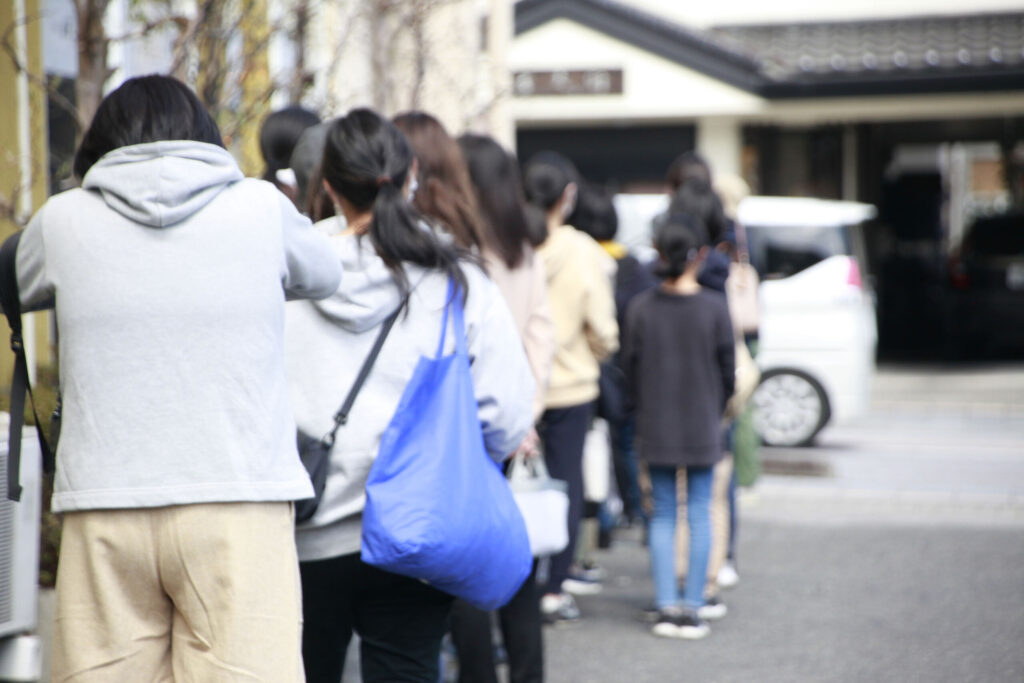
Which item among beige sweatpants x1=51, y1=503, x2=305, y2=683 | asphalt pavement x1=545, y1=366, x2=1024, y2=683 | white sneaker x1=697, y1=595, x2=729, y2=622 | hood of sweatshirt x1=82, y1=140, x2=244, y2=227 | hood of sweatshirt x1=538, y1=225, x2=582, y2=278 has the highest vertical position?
hood of sweatshirt x1=82, y1=140, x2=244, y2=227

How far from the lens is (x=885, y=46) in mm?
16000

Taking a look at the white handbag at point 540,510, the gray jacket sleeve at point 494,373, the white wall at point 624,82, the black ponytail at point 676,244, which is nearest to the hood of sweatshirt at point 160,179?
the gray jacket sleeve at point 494,373

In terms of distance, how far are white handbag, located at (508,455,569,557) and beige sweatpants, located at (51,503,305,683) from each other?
119cm

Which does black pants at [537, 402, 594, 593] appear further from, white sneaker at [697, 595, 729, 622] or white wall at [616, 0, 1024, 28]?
white wall at [616, 0, 1024, 28]

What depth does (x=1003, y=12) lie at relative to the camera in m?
17.1

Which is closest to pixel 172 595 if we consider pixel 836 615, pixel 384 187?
pixel 384 187

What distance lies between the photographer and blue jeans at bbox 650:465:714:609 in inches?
197

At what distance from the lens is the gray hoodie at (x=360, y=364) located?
8.96 feet

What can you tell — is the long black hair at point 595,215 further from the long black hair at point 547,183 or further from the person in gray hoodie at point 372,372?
the person in gray hoodie at point 372,372

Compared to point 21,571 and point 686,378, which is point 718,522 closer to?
point 686,378

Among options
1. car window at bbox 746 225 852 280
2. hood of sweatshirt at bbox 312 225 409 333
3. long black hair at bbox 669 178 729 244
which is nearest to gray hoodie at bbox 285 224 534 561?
hood of sweatshirt at bbox 312 225 409 333

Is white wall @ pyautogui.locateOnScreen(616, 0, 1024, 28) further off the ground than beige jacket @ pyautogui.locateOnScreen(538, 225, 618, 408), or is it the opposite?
white wall @ pyautogui.locateOnScreen(616, 0, 1024, 28)

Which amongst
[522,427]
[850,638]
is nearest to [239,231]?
[522,427]

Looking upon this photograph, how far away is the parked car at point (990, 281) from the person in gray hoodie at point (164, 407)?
13.7 meters
